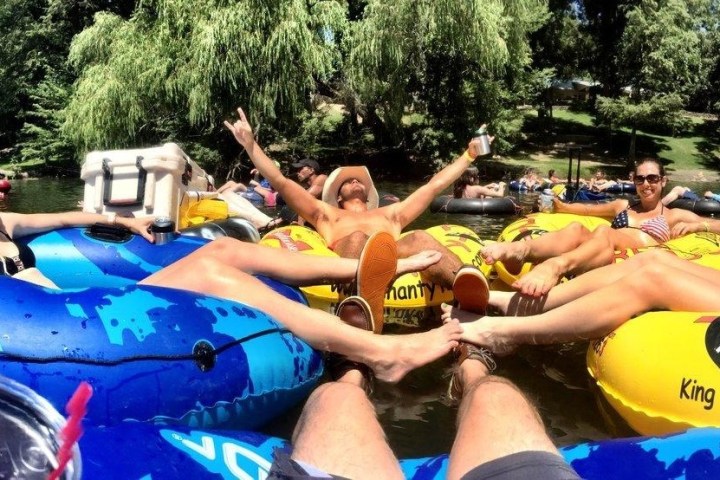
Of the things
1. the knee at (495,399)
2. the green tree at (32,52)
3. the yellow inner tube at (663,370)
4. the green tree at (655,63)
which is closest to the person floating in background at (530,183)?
the green tree at (655,63)

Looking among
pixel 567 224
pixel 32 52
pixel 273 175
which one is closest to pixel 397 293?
pixel 273 175

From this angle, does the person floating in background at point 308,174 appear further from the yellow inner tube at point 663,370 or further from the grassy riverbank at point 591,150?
the grassy riverbank at point 591,150

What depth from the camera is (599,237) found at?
3504mm

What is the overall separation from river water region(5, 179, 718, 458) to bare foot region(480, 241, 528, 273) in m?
0.52

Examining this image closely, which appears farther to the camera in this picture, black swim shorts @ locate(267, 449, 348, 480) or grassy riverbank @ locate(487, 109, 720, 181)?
grassy riverbank @ locate(487, 109, 720, 181)

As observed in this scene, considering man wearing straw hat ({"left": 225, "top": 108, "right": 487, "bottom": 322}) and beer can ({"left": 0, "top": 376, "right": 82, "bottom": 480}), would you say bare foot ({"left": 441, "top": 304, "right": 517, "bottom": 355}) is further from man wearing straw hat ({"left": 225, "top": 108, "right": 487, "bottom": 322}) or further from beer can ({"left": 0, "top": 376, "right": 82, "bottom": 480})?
beer can ({"left": 0, "top": 376, "right": 82, "bottom": 480})

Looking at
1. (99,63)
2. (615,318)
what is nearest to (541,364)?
(615,318)

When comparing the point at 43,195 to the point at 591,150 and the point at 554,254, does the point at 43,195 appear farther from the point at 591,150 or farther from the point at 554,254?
the point at 591,150

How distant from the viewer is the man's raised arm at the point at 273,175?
164 inches

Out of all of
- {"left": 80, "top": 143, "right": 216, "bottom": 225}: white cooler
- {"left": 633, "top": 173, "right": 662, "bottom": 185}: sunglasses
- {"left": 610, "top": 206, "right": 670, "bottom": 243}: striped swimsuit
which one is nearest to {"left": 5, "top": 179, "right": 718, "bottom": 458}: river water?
{"left": 610, "top": 206, "right": 670, "bottom": 243}: striped swimsuit

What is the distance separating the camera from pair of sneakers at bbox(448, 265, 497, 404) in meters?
2.79

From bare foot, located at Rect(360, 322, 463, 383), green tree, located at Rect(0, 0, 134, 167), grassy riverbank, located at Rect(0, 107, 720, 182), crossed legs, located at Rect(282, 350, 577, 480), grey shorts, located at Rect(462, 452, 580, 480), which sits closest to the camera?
grey shorts, located at Rect(462, 452, 580, 480)

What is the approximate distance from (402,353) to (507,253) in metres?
1.04

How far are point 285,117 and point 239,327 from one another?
11965 millimetres
